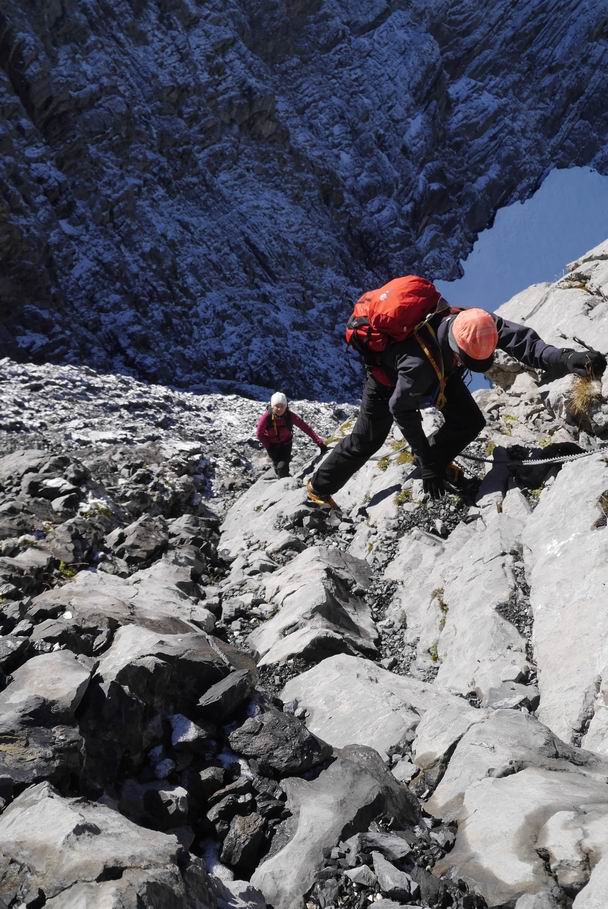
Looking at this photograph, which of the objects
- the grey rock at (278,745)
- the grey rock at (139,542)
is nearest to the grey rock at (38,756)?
the grey rock at (278,745)

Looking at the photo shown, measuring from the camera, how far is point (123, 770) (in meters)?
3.99

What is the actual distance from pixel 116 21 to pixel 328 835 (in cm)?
5722

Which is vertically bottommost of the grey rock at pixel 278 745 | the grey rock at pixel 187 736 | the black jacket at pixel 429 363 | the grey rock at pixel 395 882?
the grey rock at pixel 395 882

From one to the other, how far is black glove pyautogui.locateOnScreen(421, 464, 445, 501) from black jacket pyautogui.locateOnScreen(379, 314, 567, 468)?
1.29 ft

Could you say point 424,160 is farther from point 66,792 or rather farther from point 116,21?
point 66,792

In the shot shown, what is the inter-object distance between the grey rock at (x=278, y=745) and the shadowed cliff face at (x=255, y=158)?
34374 millimetres

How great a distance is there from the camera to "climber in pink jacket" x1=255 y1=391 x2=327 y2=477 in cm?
1210

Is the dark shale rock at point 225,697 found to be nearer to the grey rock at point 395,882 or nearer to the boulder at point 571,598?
the grey rock at point 395,882

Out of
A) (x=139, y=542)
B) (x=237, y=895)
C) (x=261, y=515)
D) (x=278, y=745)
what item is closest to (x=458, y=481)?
(x=261, y=515)

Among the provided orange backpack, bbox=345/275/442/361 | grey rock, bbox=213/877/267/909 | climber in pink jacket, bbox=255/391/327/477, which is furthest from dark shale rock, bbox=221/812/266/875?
climber in pink jacket, bbox=255/391/327/477

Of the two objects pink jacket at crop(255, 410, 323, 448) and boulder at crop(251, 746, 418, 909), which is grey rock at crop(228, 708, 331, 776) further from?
pink jacket at crop(255, 410, 323, 448)

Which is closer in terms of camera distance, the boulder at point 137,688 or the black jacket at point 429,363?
the boulder at point 137,688

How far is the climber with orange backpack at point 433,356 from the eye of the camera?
625 centimetres

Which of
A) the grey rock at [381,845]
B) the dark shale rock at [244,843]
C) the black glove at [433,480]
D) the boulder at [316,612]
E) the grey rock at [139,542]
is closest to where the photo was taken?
the grey rock at [381,845]
